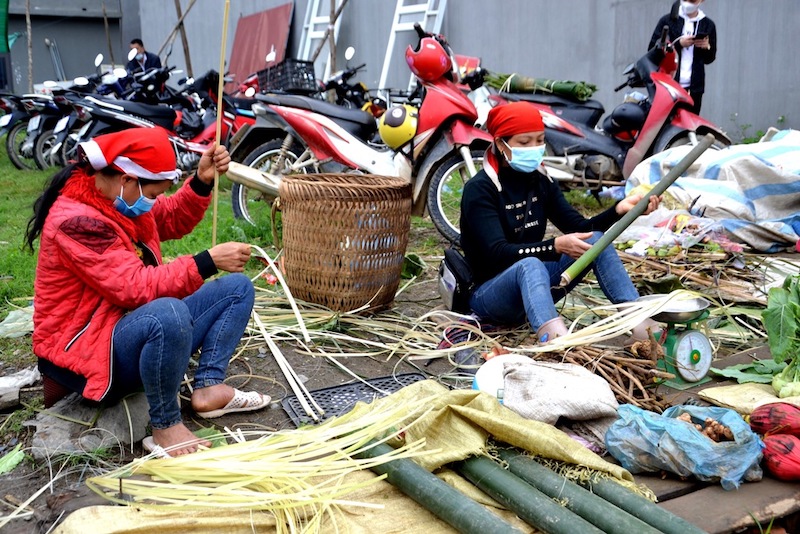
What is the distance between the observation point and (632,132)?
237 inches

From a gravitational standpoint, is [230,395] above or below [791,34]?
below

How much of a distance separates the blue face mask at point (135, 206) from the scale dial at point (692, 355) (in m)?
1.92

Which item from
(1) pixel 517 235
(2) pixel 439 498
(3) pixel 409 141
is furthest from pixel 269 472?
(3) pixel 409 141

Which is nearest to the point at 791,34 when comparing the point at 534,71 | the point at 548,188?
the point at 534,71

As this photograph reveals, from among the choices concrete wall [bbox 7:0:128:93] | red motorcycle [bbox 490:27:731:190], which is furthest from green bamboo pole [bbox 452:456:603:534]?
concrete wall [bbox 7:0:128:93]

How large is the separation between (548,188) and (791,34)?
4579mm

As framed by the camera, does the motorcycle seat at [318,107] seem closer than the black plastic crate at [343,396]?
No

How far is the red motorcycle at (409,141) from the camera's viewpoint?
5051mm

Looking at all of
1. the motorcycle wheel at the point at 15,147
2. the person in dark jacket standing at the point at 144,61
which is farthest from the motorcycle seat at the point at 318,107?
the person in dark jacket standing at the point at 144,61

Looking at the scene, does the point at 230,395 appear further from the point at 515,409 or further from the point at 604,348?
the point at 604,348

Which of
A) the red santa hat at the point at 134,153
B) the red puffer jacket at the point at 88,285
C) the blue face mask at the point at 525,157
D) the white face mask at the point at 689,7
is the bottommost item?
the red puffer jacket at the point at 88,285

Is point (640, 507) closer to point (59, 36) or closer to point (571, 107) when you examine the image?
point (571, 107)

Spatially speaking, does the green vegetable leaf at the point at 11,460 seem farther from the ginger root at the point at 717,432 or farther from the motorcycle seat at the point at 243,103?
the motorcycle seat at the point at 243,103

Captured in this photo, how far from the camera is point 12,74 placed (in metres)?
19.6
